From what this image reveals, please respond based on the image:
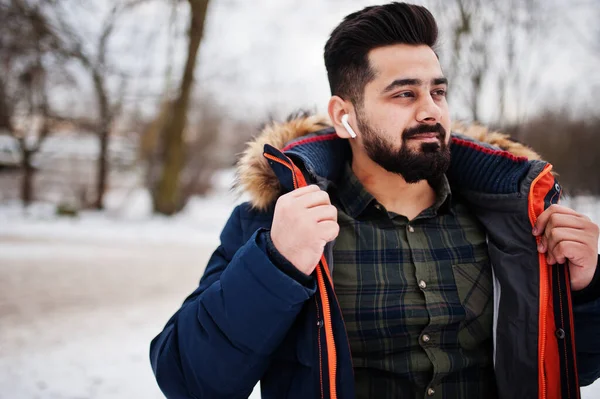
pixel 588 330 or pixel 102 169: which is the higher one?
pixel 588 330

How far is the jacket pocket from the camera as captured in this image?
1.71m

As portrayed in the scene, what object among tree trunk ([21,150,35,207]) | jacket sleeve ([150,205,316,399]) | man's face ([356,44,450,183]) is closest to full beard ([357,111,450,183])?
Result: man's face ([356,44,450,183])

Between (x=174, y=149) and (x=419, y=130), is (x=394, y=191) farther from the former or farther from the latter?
(x=174, y=149)

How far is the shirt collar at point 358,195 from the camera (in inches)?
72.9

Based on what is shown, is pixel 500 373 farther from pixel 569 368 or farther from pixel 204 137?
pixel 204 137

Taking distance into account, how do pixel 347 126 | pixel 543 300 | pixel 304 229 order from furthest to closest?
1. pixel 347 126
2. pixel 543 300
3. pixel 304 229

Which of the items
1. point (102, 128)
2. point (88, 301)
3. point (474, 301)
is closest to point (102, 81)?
point (102, 128)

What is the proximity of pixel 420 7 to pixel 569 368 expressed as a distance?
1.53 metres

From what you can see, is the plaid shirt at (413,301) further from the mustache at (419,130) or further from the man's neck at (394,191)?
the mustache at (419,130)

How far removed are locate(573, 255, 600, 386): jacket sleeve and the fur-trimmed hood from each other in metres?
0.68

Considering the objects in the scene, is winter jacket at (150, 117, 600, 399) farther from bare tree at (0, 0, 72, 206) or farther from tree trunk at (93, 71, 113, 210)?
tree trunk at (93, 71, 113, 210)

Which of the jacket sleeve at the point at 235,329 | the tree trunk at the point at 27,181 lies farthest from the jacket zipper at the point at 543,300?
the tree trunk at the point at 27,181

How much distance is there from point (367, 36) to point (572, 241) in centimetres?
109

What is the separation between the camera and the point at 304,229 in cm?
136
